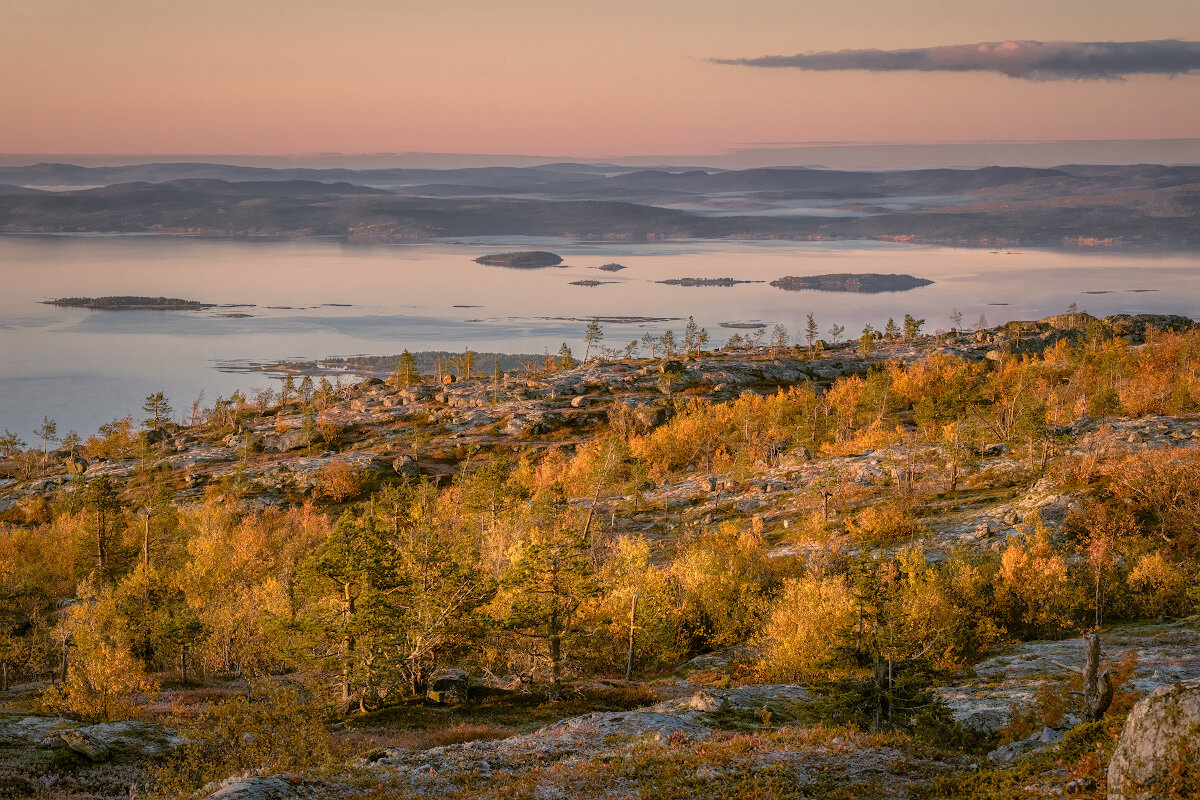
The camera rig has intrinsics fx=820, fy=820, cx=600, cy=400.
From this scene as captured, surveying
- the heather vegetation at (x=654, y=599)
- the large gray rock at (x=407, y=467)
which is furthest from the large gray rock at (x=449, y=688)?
the large gray rock at (x=407, y=467)

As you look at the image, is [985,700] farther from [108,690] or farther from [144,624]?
[144,624]

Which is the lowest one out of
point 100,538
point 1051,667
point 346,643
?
point 100,538

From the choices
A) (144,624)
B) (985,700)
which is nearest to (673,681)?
(985,700)

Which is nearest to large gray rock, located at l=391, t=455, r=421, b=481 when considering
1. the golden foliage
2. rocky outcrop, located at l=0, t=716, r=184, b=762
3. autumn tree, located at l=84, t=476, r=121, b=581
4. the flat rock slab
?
autumn tree, located at l=84, t=476, r=121, b=581

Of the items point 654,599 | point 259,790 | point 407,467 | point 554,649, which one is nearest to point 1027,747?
point 259,790

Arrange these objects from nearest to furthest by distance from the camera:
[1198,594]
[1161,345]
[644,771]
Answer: [644,771], [1198,594], [1161,345]

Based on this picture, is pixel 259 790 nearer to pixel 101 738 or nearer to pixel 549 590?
pixel 101 738
